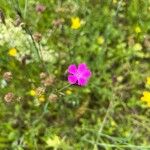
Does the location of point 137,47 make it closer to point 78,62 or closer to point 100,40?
point 100,40

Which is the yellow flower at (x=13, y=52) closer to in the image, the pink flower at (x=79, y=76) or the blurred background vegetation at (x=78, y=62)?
the blurred background vegetation at (x=78, y=62)

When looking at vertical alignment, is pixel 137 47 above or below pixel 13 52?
above

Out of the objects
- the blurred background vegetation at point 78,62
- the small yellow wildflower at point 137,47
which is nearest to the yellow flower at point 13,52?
the blurred background vegetation at point 78,62

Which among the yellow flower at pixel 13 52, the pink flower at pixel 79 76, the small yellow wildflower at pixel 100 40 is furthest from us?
the small yellow wildflower at pixel 100 40

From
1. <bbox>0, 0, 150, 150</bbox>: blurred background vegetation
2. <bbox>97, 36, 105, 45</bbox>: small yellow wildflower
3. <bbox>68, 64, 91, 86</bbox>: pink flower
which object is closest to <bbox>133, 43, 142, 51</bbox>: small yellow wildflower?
<bbox>0, 0, 150, 150</bbox>: blurred background vegetation

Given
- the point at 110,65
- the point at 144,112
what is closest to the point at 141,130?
the point at 144,112

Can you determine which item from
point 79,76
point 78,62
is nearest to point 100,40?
point 78,62

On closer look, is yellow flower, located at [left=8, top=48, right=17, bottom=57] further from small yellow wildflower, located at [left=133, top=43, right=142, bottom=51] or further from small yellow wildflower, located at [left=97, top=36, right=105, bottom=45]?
small yellow wildflower, located at [left=133, top=43, right=142, bottom=51]

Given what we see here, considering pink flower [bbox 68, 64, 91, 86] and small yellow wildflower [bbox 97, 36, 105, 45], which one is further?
small yellow wildflower [bbox 97, 36, 105, 45]
